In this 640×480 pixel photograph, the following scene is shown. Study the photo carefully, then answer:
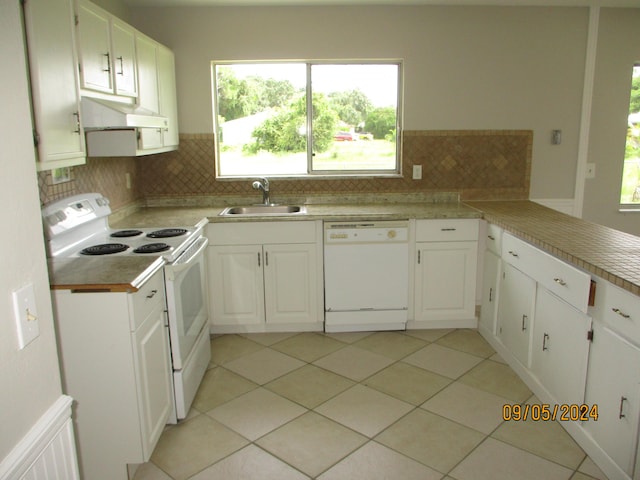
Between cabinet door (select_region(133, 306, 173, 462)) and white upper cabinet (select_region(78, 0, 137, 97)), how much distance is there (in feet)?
3.94

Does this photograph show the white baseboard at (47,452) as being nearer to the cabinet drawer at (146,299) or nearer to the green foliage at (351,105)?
the cabinet drawer at (146,299)

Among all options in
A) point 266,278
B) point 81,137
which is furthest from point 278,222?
point 81,137

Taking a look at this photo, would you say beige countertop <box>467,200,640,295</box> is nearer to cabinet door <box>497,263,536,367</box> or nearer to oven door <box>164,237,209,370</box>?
cabinet door <box>497,263,536,367</box>

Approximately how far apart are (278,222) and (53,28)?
1.82 metres

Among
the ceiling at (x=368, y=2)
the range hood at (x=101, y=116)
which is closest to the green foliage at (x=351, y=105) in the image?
the ceiling at (x=368, y=2)

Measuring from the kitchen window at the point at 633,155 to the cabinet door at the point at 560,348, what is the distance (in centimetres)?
215

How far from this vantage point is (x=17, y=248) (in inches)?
40.9

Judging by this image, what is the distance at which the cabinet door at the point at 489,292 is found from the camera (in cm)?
343

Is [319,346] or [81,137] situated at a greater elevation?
[81,137]

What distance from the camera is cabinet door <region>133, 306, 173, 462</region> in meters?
2.11

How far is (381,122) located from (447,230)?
1.09m

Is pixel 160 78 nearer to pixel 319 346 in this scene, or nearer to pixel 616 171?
pixel 319 346

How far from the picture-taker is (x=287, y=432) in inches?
101

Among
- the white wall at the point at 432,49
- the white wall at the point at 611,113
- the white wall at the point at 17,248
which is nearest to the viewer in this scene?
the white wall at the point at 17,248
